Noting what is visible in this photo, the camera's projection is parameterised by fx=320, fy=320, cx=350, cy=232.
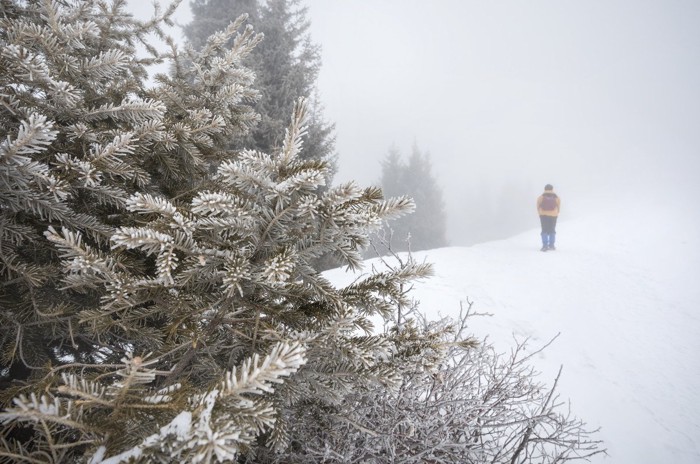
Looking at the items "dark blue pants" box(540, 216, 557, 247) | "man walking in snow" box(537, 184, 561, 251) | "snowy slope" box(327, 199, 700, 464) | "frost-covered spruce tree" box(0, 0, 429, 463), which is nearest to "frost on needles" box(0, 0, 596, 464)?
"frost-covered spruce tree" box(0, 0, 429, 463)

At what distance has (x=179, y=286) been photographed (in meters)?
1.31

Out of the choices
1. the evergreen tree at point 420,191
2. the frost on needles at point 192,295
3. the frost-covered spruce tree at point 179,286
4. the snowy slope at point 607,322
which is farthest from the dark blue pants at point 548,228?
the evergreen tree at point 420,191

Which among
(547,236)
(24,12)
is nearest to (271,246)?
(24,12)

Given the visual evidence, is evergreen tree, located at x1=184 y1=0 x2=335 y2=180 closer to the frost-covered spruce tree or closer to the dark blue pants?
the frost-covered spruce tree

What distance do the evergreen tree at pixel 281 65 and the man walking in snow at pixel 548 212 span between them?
819cm

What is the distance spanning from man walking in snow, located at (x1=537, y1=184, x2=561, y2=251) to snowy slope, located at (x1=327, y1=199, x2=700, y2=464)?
0.56m

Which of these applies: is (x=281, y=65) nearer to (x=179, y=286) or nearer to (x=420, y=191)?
(x=179, y=286)

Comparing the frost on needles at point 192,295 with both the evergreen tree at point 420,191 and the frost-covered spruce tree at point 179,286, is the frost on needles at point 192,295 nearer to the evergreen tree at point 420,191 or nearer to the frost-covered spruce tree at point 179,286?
the frost-covered spruce tree at point 179,286

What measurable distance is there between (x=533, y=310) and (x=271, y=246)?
7.25 metres

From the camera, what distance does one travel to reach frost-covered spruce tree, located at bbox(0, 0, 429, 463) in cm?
89

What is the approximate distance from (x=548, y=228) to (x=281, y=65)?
11.6 meters

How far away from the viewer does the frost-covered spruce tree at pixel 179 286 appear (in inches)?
35.0

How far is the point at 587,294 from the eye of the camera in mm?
8523

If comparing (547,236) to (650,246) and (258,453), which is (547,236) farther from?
(258,453)
